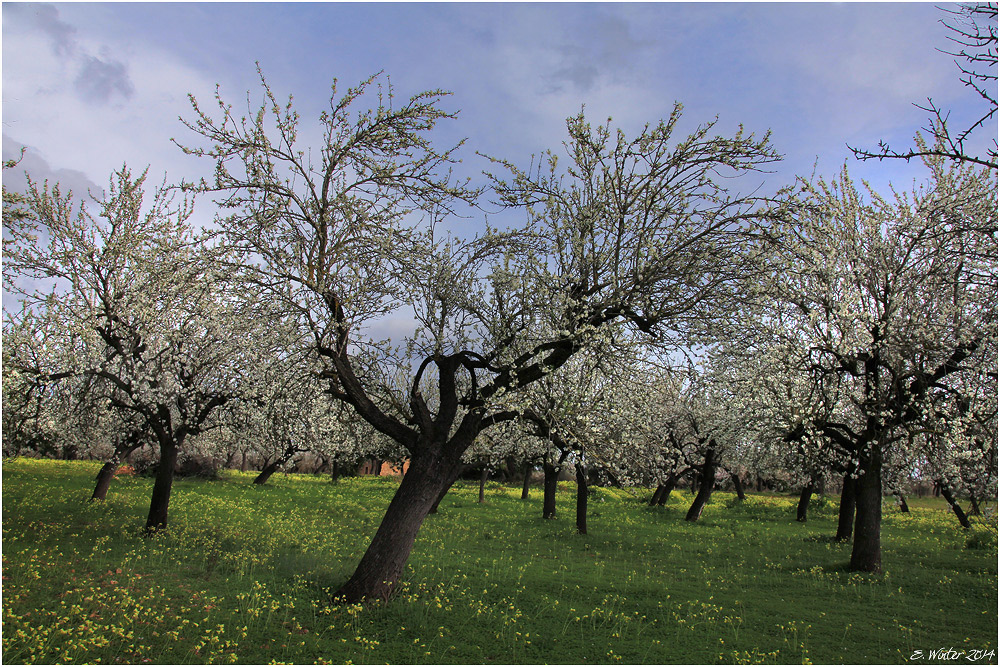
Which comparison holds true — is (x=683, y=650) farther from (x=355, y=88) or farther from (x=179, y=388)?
(x=179, y=388)

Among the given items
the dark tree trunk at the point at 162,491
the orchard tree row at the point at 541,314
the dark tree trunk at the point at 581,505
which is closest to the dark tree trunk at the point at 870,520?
the orchard tree row at the point at 541,314

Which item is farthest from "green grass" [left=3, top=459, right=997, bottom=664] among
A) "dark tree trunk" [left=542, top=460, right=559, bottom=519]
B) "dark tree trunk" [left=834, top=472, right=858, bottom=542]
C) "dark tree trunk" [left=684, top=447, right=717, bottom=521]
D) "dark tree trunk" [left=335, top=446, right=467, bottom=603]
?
"dark tree trunk" [left=684, top=447, right=717, bottom=521]

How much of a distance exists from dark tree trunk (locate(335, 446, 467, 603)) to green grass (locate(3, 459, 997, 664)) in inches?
20.5

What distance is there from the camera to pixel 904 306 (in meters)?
15.7

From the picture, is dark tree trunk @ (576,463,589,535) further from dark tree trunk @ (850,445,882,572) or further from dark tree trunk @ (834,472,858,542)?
dark tree trunk @ (834,472,858,542)

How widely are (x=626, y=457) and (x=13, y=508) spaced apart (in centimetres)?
2200

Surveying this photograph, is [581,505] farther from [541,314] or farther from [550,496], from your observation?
[541,314]

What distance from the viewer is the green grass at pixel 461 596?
941cm

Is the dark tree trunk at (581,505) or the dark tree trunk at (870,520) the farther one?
the dark tree trunk at (581,505)

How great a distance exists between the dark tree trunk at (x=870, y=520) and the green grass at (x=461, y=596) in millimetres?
642

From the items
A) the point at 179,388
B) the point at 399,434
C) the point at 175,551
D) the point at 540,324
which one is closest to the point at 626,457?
the point at 540,324

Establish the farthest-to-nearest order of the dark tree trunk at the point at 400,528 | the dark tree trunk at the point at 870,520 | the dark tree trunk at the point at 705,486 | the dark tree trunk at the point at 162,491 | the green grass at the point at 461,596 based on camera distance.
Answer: the dark tree trunk at the point at 705,486
the dark tree trunk at the point at 162,491
the dark tree trunk at the point at 870,520
the dark tree trunk at the point at 400,528
the green grass at the point at 461,596

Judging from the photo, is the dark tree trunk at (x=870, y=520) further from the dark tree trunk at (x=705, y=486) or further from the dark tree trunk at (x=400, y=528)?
the dark tree trunk at (x=705, y=486)

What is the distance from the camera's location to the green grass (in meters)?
9.41
